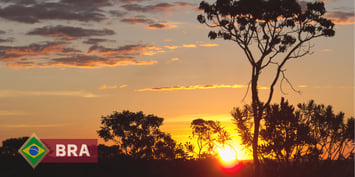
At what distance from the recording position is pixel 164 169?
4966cm

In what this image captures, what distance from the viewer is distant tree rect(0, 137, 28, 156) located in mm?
76312

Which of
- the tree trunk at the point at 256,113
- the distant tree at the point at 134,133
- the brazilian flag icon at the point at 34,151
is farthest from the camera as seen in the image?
the distant tree at the point at 134,133

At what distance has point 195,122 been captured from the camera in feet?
190

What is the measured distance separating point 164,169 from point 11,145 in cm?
3594

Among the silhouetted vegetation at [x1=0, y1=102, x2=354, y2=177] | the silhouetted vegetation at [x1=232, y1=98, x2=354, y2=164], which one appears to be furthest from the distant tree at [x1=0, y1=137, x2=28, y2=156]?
the silhouetted vegetation at [x1=232, y1=98, x2=354, y2=164]

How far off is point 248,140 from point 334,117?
24.2 feet

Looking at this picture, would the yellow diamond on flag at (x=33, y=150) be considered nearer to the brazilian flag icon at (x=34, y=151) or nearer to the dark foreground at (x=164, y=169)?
the brazilian flag icon at (x=34, y=151)

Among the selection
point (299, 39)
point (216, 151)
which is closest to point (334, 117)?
point (299, 39)

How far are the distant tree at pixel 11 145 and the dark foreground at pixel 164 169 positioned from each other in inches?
1030

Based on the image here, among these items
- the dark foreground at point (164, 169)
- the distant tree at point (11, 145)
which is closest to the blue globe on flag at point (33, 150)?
the dark foreground at point (164, 169)

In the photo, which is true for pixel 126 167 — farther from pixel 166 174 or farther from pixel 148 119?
pixel 148 119

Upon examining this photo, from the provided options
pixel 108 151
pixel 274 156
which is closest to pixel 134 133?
pixel 108 151

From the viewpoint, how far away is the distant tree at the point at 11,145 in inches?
3004

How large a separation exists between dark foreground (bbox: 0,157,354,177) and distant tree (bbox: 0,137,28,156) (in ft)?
85.8
